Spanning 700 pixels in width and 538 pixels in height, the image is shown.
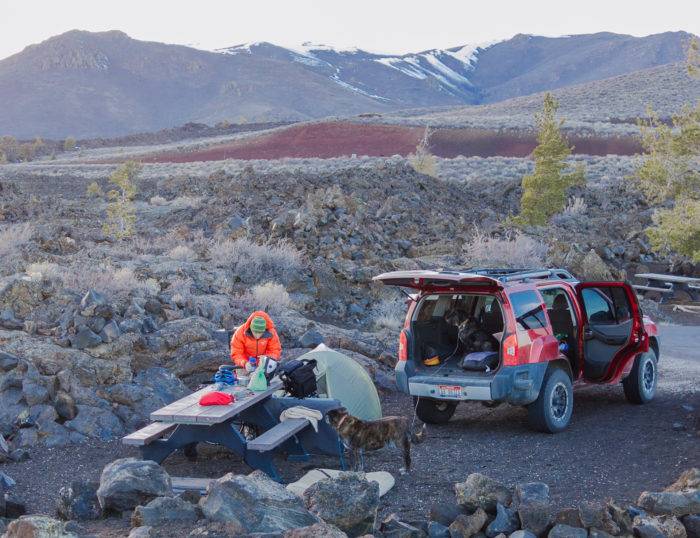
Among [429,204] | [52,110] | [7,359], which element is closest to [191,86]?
[52,110]

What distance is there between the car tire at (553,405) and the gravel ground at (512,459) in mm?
124

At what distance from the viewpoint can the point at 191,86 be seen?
145m

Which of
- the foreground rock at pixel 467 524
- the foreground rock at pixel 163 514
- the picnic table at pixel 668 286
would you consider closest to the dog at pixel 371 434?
the foreground rock at pixel 467 524

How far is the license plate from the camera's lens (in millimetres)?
A: 8758

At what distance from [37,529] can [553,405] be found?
5717mm

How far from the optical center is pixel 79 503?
641 centimetres

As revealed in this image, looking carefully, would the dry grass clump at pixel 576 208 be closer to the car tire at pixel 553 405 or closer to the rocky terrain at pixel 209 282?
the rocky terrain at pixel 209 282

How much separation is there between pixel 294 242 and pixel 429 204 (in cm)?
819

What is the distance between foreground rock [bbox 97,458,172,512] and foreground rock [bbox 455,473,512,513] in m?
2.15

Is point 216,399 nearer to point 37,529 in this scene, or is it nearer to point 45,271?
point 37,529

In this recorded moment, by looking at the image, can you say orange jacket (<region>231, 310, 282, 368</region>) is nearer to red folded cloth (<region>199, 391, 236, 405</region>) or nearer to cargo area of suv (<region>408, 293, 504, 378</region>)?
red folded cloth (<region>199, 391, 236, 405</region>)

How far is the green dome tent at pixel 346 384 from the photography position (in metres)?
9.27

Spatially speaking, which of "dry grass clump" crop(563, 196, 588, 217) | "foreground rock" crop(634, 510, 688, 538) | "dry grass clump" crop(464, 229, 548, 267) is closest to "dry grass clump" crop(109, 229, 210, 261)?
"dry grass clump" crop(464, 229, 548, 267)

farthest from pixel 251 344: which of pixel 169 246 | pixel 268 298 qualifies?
pixel 169 246
